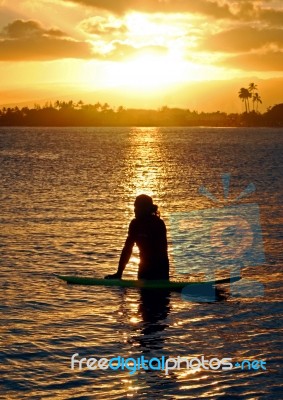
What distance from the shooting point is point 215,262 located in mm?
24406

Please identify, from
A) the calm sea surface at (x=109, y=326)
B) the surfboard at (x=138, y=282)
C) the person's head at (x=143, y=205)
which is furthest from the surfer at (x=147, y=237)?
the calm sea surface at (x=109, y=326)

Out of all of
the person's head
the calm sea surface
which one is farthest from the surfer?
the calm sea surface

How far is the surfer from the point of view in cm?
1744

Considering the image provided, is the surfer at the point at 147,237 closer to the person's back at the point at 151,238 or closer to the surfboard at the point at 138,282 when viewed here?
Answer: the person's back at the point at 151,238

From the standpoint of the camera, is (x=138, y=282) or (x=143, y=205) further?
(x=138, y=282)

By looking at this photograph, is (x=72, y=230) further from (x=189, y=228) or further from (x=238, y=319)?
(x=238, y=319)

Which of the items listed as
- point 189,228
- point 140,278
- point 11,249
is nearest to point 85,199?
point 189,228

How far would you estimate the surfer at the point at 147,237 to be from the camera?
1744 centimetres

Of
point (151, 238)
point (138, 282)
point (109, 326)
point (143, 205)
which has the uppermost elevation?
point (143, 205)

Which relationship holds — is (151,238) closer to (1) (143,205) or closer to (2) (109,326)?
(1) (143,205)

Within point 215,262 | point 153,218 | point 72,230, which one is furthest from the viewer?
point 72,230

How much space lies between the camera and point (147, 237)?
17.9 meters

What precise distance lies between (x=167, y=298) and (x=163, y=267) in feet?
2.59

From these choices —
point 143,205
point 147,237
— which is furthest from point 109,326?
point 143,205
